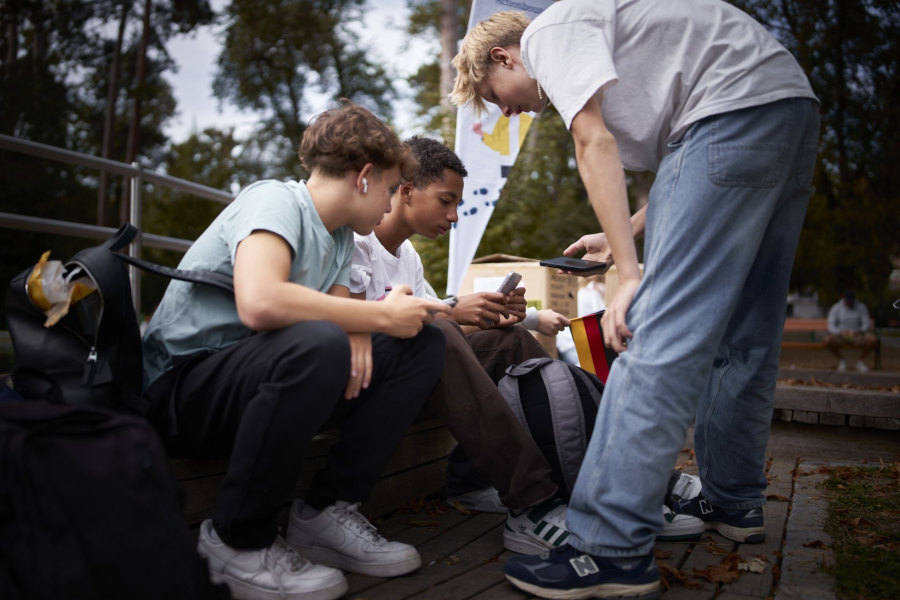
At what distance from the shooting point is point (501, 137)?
5.26 meters

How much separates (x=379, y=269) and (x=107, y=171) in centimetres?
232

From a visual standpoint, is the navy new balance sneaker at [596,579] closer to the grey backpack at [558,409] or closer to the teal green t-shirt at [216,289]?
the grey backpack at [558,409]

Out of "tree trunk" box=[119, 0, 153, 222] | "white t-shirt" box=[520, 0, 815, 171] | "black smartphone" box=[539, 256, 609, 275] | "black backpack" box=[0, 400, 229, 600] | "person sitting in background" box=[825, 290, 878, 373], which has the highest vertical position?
"tree trunk" box=[119, 0, 153, 222]

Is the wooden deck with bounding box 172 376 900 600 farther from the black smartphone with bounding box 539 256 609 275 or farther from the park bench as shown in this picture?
the park bench

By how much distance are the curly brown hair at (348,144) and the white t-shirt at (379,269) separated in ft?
1.57

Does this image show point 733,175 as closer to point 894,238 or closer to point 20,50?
point 894,238

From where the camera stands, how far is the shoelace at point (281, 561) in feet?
5.42

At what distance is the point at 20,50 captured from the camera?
16000 mm

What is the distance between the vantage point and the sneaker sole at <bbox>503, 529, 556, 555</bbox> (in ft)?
6.65

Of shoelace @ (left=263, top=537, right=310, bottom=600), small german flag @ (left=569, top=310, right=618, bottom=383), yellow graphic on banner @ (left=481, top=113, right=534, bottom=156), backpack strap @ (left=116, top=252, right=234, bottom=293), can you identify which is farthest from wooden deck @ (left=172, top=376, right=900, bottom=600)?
yellow graphic on banner @ (left=481, top=113, right=534, bottom=156)

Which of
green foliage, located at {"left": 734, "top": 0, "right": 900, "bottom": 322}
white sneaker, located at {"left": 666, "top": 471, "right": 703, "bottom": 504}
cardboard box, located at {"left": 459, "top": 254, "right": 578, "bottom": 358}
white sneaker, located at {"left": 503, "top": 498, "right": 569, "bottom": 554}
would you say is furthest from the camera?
green foliage, located at {"left": 734, "top": 0, "right": 900, "bottom": 322}

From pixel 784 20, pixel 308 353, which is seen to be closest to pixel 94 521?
pixel 308 353

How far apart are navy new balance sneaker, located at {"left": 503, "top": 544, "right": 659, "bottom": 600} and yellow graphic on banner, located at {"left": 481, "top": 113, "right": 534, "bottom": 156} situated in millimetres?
3900

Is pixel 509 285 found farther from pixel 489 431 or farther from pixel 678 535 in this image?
pixel 678 535
